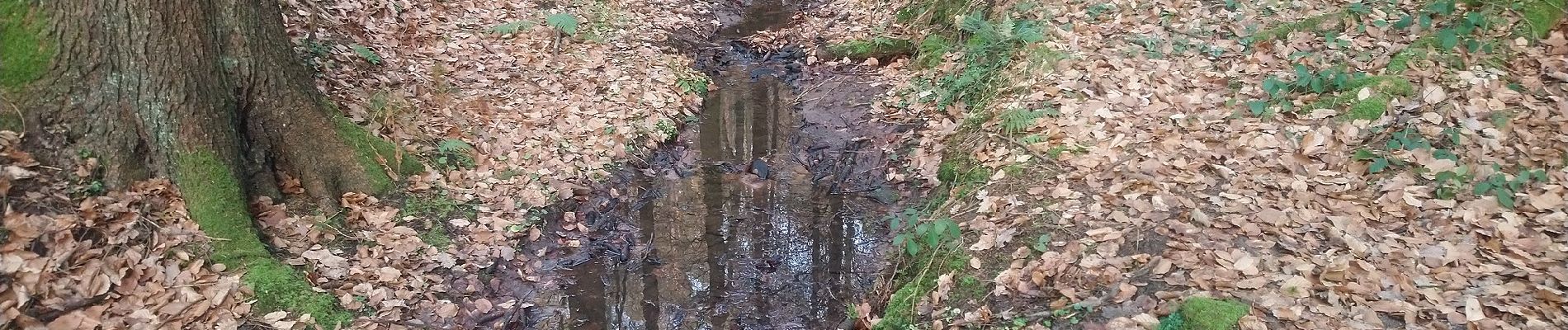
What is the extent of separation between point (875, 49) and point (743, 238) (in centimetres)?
416

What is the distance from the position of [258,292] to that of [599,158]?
10.5 feet

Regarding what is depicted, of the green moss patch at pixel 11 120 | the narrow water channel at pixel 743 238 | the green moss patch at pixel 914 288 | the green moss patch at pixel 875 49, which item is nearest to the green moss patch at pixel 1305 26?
the narrow water channel at pixel 743 238

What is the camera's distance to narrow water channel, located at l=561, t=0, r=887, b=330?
18.3 feet

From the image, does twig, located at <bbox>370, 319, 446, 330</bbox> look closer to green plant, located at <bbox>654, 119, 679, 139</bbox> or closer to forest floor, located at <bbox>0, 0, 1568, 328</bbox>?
forest floor, located at <bbox>0, 0, 1568, 328</bbox>

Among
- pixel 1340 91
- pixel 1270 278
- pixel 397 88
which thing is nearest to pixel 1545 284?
pixel 1270 278

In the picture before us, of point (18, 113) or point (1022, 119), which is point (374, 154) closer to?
point (18, 113)

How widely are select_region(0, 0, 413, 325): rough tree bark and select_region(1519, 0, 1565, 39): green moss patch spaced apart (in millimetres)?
7582

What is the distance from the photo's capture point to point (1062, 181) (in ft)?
18.4

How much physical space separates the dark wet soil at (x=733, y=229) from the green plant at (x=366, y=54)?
2205 mm

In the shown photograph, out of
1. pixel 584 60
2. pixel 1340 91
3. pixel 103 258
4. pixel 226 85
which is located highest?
pixel 226 85

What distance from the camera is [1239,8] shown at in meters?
7.23

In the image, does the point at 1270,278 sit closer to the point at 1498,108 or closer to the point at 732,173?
the point at 1498,108

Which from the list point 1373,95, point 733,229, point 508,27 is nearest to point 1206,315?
point 1373,95

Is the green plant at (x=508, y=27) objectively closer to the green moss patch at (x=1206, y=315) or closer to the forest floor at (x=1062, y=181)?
the forest floor at (x=1062, y=181)
